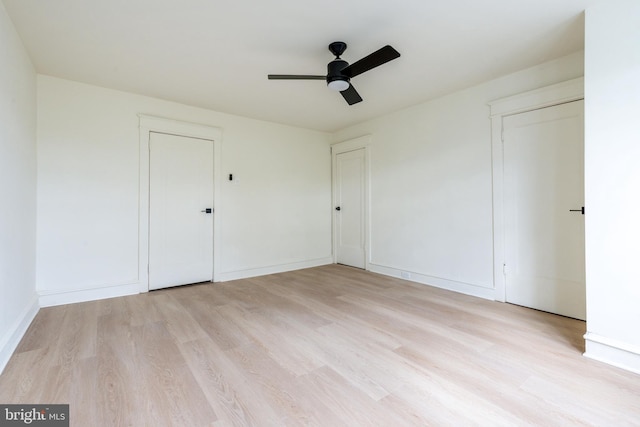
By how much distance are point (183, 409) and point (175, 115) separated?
11.7 feet

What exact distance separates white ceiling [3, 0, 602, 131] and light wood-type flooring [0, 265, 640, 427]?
2503 mm

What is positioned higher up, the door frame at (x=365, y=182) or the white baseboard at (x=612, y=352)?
the door frame at (x=365, y=182)

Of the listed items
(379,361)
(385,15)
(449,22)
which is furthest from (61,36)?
(379,361)

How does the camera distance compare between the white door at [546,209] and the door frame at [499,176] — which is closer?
the white door at [546,209]

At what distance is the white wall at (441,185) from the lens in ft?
10.7

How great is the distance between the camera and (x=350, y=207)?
5086 millimetres

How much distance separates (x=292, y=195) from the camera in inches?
196

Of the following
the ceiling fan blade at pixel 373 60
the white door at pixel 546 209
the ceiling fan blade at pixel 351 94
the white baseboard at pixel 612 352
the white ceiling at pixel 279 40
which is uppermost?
the white ceiling at pixel 279 40

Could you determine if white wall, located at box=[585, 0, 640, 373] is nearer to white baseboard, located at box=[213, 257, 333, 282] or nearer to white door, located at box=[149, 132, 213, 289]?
white baseboard, located at box=[213, 257, 333, 282]

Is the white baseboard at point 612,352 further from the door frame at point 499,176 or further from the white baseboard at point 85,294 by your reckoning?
the white baseboard at point 85,294

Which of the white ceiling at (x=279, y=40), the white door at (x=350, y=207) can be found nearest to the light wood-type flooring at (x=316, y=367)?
the white door at (x=350, y=207)

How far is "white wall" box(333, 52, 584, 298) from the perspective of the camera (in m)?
3.26

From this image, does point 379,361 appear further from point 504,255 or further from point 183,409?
point 504,255

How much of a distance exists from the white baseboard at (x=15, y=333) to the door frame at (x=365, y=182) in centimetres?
407
